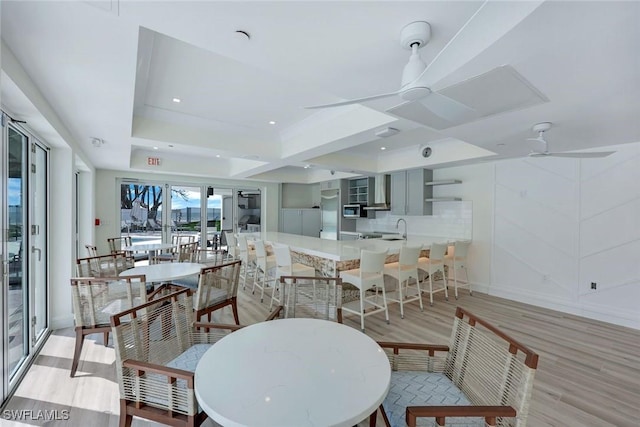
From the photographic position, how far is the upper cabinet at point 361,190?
282 inches

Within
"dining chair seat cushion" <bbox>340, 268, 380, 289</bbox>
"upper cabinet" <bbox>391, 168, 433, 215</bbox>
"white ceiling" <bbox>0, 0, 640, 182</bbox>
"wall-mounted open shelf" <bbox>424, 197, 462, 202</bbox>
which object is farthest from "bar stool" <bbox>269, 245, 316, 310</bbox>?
"wall-mounted open shelf" <bbox>424, 197, 462, 202</bbox>

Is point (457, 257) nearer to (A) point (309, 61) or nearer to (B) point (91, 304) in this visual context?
(A) point (309, 61)

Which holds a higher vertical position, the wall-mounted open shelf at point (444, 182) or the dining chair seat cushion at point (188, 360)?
the wall-mounted open shelf at point (444, 182)

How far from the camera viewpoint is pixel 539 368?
264 cm

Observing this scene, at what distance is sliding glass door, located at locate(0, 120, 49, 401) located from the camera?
2117 millimetres

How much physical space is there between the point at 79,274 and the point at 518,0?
4088mm

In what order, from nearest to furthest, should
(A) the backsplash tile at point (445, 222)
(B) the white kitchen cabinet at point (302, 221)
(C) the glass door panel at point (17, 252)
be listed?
(C) the glass door panel at point (17, 252) < (A) the backsplash tile at point (445, 222) < (B) the white kitchen cabinet at point (302, 221)

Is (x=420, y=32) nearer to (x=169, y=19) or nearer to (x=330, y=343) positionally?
(x=169, y=19)

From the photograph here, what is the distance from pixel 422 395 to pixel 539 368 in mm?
1986

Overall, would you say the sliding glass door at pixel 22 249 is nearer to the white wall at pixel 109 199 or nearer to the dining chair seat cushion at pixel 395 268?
the white wall at pixel 109 199

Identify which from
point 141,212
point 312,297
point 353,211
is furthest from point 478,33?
point 141,212

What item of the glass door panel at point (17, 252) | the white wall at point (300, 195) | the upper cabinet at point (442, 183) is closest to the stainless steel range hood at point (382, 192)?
the upper cabinet at point (442, 183)

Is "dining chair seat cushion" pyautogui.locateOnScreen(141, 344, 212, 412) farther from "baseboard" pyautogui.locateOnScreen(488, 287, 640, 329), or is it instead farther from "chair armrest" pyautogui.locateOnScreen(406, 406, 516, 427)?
"baseboard" pyautogui.locateOnScreen(488, 287, 640, 329)

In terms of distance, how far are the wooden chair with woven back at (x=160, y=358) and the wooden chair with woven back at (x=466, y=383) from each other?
101 centimetres
